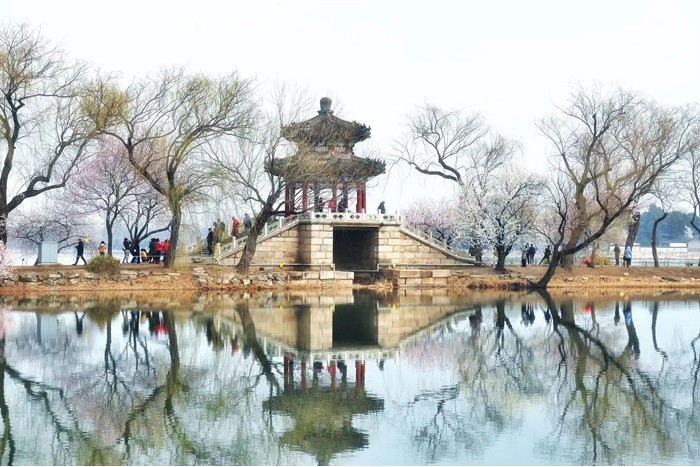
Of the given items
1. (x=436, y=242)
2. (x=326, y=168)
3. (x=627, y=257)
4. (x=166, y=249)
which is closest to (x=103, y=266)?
A: (x=166, y=249)

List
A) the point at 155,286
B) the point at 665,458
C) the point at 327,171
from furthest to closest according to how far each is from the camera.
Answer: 1. the point at 327,171
2. the point at 155,286
3. the point at 665,458

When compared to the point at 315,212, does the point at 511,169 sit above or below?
above

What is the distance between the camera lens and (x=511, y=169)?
147 ft

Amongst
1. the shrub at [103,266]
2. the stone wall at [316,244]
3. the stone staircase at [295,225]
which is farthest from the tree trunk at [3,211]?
the stone wall at [316,244]

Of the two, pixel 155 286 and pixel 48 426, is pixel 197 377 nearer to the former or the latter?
pixel 48 426

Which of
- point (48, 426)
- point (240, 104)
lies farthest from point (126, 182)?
point (48, 426)

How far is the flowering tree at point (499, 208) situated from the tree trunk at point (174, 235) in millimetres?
16257

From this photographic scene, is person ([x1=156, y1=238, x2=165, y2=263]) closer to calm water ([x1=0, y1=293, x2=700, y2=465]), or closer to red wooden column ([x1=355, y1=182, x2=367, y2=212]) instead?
red wooden column ([x1=355, y1=182, x2=367, y2=212])

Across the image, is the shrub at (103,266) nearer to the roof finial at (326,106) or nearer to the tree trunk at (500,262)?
the roof finial at (326,106)

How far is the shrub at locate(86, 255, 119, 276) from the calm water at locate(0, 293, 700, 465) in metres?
7.39

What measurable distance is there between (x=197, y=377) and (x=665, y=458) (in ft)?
26.3

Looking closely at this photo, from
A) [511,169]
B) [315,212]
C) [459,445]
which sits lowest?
[459,445]

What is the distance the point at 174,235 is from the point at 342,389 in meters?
21.6

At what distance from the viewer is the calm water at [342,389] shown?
1005 cm
